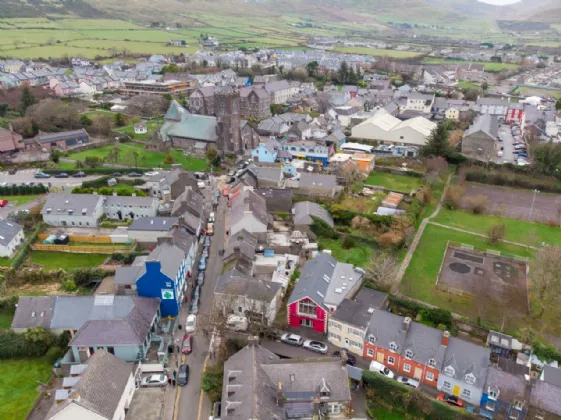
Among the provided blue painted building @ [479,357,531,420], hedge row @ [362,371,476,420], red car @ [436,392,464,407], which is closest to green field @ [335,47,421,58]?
blue painted building @ [479,357,531,420]

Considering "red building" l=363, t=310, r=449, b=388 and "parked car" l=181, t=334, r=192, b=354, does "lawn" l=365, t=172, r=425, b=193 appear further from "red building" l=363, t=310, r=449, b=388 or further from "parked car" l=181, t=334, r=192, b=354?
"parked car" l=181, t=334, r=192, b=354

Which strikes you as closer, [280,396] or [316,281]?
[280,396]

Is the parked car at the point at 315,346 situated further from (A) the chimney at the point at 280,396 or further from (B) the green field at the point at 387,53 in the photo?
(B) the green field at the point at 387,53

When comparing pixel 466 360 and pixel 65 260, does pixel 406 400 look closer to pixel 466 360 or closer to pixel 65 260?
pixel 466 360

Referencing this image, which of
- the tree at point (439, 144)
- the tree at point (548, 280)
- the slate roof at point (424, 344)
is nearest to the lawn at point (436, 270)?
the tree at point (548, 280)

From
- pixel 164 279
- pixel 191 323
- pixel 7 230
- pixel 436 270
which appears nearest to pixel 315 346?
pixel 191 323

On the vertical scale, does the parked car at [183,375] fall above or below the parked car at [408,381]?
below
